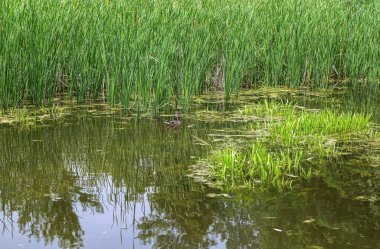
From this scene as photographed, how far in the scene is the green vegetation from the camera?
404 cm

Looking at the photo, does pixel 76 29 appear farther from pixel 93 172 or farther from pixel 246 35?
pixel 93 172

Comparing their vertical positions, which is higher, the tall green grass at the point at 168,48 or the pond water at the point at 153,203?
the tall green grass at the point at 168,48

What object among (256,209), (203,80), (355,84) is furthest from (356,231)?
(355,84)

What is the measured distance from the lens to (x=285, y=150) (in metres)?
4.64

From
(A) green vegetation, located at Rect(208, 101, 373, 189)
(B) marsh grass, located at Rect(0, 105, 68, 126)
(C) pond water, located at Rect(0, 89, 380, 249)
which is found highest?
(B) marsh grass, located at Rect(0, 105, 68, 126)

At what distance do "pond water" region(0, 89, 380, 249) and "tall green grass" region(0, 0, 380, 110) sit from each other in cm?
117

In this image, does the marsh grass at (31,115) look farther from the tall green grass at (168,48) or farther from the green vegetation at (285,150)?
the green vegetation at (285,150)

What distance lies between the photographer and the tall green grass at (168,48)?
5957mm

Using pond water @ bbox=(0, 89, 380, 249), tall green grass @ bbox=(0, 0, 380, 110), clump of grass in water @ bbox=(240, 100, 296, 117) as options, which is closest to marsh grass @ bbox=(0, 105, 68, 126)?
tall green grass @ bbox=(0, 0, 380, 110)

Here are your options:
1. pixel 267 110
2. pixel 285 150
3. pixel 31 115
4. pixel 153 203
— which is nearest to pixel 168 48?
pixel 267 110

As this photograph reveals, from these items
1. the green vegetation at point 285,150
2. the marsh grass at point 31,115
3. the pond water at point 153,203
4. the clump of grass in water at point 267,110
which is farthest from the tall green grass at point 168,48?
the pond water at point 153,203

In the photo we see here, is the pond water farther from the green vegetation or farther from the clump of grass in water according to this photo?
the clump of grass in water

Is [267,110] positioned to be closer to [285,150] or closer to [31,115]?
[285,150]

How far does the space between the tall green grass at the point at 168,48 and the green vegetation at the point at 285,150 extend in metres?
1.00
